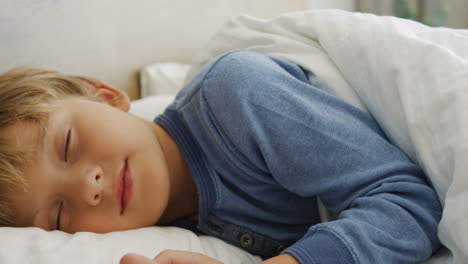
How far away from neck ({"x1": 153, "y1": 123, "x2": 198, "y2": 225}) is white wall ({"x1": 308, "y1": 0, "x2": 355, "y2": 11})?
1.18m

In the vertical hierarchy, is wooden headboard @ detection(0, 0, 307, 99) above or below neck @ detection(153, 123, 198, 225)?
above

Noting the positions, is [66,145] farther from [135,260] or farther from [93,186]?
[135,260]

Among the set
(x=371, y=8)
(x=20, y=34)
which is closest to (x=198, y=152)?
(x=20, y=34)

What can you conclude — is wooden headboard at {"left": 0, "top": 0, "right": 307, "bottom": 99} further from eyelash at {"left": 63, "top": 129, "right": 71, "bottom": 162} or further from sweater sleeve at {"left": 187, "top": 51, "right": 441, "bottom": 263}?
sweater sleeve at {"left": 187, "top": 51, "right": 441, "bottom": 263}

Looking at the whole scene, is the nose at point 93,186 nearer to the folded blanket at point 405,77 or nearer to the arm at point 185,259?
the arm at point 185,259

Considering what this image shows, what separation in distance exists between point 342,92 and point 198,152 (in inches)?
9.9

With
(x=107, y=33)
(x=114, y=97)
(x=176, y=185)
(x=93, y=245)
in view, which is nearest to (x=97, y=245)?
(x=93, y=245)

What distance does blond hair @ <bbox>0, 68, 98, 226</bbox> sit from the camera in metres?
0.69

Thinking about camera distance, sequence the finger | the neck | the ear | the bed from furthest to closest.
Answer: the ear → the neck → the bed → the finger

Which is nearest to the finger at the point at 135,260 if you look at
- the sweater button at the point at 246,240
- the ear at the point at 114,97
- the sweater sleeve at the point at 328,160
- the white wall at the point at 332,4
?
the sweater sleeve at the point at 328,160

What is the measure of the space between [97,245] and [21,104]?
0.26 meters

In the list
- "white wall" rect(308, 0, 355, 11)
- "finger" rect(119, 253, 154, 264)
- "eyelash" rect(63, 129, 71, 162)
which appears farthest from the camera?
"white wall" rect(308, 0, 355, 11)

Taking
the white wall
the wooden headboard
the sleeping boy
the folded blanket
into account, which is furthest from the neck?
the white wall

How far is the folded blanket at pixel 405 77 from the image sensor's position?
2.04ft
